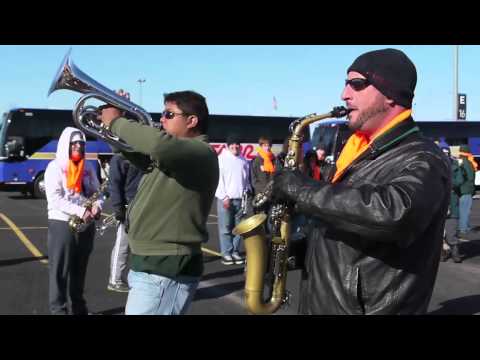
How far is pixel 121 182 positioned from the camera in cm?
667

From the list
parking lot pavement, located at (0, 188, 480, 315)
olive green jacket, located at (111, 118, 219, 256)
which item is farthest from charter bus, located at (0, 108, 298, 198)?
olive green jacket, located at (111, 118, 219, 256)

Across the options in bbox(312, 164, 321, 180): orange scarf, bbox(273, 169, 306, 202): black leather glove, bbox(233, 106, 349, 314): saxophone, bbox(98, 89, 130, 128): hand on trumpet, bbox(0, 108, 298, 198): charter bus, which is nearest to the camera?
bbox(273, 169, 306, 202): black leather glove

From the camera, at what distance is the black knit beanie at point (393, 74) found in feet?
6.75

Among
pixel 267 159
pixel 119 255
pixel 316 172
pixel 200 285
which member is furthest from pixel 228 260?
pixel 119 255

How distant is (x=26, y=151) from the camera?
22562 millimetres

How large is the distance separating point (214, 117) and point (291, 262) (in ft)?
81.6

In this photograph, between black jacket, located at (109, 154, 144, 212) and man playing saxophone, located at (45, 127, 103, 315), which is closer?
man playing saxophone, located at (45, 127, 103, 315)

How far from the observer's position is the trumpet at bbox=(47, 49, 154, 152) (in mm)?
3191

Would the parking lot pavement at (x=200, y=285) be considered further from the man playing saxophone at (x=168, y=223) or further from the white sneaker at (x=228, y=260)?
the man playing saxophone at (x=168, y=223)

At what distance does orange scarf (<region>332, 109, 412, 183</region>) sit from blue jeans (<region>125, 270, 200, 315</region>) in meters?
1.25

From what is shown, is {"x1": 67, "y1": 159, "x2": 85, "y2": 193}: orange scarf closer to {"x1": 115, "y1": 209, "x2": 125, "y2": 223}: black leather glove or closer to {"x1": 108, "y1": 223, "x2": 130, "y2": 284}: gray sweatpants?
{"x1": 115, "y1": 209, "x2": 125, "y2": 223}: black leather glove

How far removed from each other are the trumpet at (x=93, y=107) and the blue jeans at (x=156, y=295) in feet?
2.32

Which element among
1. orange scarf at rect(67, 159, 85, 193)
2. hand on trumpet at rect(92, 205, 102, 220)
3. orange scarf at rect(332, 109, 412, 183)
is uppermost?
orange scarf at rect(332, 109, 412, 183)
